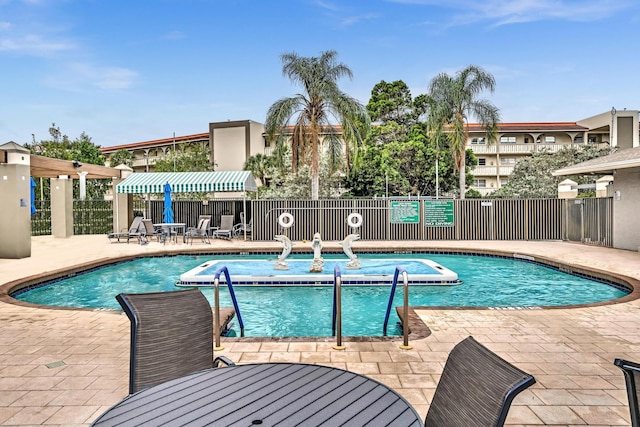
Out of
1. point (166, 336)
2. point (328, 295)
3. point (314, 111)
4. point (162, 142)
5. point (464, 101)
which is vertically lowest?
point (328, 295)

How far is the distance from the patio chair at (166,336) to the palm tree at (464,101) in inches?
762

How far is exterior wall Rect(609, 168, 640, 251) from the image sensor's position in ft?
41.6

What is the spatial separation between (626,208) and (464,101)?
9538mm

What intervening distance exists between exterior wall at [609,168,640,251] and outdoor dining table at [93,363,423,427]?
13923 mm

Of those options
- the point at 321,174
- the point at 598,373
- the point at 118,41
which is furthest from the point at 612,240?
the point at 118,41

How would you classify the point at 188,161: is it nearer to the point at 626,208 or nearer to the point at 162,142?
the point at 162,142

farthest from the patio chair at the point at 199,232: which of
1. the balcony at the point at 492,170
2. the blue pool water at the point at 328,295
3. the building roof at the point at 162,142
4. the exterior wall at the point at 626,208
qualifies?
the balcony at the point at 492,170

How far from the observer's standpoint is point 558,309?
595cm

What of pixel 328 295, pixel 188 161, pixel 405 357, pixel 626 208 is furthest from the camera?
pixel 188 161

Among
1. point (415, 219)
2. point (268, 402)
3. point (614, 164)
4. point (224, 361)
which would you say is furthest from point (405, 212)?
point (268, 402)

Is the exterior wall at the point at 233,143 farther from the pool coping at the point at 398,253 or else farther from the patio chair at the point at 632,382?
the patio chair at the point at 632,382

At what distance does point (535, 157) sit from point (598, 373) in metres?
27.8

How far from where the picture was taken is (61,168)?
51.5ft

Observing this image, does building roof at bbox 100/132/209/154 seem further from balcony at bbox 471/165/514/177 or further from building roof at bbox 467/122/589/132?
balcony at bbox 471/165/514/177
